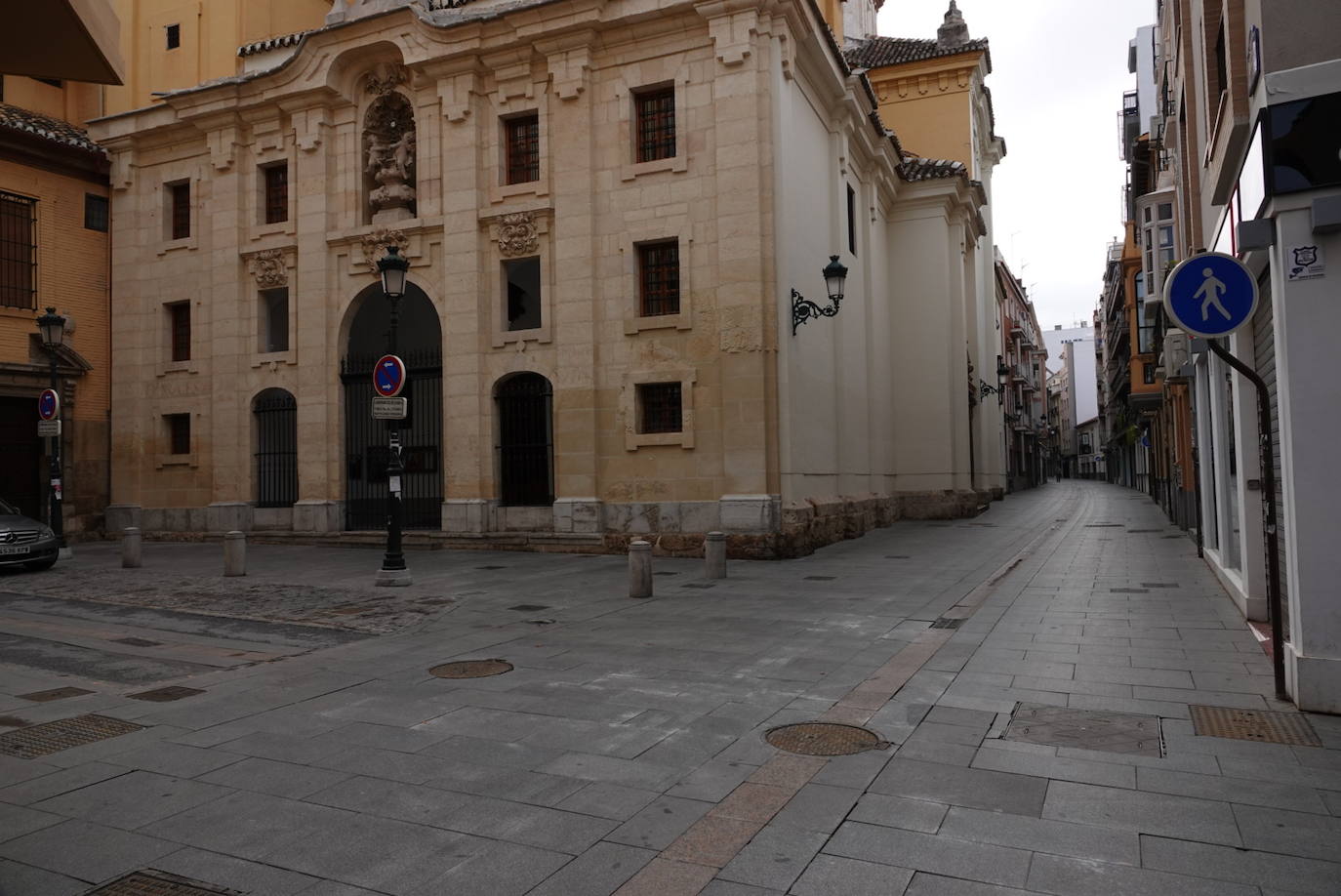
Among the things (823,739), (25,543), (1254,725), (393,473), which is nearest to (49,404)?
(25,543)

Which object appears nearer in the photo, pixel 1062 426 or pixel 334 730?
pixel 334 730

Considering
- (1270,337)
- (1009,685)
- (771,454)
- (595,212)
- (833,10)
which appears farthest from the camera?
(833,10)

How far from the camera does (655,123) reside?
18500mm

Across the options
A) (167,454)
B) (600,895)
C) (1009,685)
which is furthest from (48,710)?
(167,454)

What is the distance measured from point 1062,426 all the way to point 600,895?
5612 inches

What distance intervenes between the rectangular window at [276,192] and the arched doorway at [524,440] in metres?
8.27

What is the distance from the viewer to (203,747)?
17.9ft

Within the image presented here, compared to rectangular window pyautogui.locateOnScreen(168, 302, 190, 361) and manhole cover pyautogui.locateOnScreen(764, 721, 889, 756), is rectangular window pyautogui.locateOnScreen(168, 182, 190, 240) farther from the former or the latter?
manhole cover pyautogui.locateOnScreen(764, 721, 889, 756)

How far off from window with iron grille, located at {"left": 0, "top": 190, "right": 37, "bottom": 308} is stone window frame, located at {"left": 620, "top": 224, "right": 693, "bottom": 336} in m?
15.3

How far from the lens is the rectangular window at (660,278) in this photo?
18062mm

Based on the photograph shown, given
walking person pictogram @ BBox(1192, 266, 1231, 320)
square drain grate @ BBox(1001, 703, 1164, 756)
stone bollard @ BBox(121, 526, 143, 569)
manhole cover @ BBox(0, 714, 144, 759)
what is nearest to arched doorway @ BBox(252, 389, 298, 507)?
stone bollard @ BBox(121, 526, 143, 569)

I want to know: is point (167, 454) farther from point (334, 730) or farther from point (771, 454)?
point (334, 730)

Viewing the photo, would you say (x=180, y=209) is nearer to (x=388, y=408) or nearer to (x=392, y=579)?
(x=388, y=408)

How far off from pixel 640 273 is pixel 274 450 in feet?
34.8
